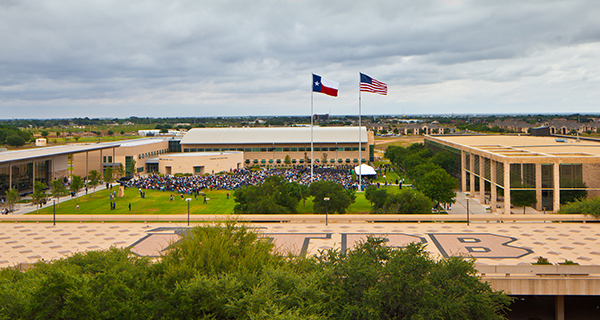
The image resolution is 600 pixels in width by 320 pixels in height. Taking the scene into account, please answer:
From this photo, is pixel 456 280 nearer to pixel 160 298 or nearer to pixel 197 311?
pixel 197 311

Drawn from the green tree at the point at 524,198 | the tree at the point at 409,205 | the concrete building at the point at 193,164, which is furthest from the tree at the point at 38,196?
the green tree at the point at 524,198

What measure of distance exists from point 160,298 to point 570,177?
40832mm

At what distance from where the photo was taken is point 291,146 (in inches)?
3617

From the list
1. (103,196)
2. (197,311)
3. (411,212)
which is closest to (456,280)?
(197,311)

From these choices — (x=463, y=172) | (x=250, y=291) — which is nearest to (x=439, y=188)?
(x=463, y=172)

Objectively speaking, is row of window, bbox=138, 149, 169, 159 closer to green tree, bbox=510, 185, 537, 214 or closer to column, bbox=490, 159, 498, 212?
column, bbox=490, 159, 498, 212

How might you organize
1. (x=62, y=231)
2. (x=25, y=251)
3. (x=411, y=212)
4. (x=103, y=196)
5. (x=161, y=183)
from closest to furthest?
(x=25, y=251)
(x=62, y=231)
(x=411, y=212)
(x=103, y=196)
(x=161, y=183)

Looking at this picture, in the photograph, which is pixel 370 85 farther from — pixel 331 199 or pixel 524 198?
pixel 524 198

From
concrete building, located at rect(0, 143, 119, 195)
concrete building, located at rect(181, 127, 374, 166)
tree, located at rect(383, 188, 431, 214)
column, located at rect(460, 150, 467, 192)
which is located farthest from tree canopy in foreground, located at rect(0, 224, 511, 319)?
concrete building, located at rect(181, 127, 374, 166)

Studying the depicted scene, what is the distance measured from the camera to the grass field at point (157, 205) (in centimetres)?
4269

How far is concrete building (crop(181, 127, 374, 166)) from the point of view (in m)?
90.7

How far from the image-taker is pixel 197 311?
1386 cm

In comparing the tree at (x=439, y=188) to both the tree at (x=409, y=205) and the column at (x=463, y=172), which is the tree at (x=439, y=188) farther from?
the column at (x=463, y=172)

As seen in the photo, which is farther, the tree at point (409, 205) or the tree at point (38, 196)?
the tree at point (38, 196)
